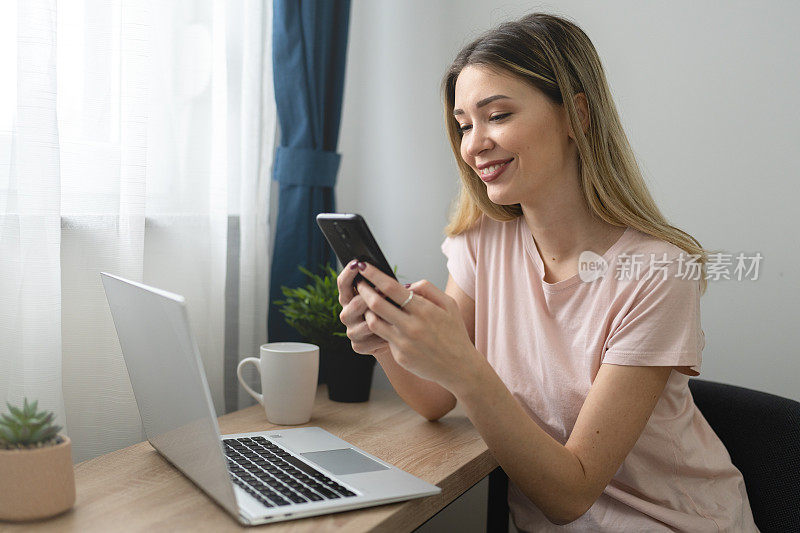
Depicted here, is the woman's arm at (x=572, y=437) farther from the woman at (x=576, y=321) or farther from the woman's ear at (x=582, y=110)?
the woman's ear at (x=582, y=110)

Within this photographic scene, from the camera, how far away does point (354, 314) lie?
882 mm

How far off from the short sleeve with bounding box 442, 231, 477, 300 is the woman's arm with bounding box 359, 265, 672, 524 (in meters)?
0.37

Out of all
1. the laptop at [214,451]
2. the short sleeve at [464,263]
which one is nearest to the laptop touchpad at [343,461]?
the laptop at [214,451]

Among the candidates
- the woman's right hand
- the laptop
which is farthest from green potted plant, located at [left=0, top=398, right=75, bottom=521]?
the woman's right hand

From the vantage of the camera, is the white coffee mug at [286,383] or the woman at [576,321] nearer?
the woman at [576,321]

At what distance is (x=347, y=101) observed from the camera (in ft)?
5.67

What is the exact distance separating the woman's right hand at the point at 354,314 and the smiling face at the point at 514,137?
33 cm

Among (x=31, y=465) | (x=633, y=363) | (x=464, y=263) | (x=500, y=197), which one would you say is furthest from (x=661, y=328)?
(x=31, y=465)

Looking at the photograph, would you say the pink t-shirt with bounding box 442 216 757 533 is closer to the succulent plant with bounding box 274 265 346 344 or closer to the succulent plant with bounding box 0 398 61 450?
the succulent plant with bounding box 274 265 346 344

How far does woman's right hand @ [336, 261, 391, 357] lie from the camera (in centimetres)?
86

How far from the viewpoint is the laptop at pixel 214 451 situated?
27.4 inches

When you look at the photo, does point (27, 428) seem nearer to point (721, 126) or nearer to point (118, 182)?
point (118, 182)

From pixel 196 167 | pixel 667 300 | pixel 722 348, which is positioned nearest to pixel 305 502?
pixel 667 300
